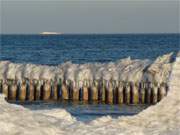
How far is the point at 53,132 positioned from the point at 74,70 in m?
31.8

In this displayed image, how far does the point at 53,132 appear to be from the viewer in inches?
218

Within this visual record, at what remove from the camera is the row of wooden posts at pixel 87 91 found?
34000 mm

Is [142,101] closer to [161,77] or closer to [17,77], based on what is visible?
[161,77]

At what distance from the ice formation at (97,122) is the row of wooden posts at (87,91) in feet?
88.0

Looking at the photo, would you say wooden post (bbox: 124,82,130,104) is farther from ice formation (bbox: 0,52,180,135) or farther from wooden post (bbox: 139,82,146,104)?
ice formation (bbox: 0,52,180,135)

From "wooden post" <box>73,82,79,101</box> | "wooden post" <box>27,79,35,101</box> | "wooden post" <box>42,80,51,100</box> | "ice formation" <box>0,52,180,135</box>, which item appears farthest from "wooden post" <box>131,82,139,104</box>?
"ice formation" <box>0,52,180,135</box>

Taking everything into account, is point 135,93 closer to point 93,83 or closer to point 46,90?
point 93,83

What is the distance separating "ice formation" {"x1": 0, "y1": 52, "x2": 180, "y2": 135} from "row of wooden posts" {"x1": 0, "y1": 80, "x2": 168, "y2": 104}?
2683cm

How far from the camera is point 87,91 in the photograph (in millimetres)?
35250

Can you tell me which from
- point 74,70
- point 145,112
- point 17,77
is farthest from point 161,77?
point 145,112

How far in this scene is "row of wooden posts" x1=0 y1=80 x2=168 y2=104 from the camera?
34.0 meters

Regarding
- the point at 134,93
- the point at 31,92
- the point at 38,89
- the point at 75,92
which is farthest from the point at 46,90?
the point at 134,93

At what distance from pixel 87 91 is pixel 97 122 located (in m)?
29.0

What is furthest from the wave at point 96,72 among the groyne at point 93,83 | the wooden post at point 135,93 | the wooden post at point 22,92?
the wooden post at point 22,92
